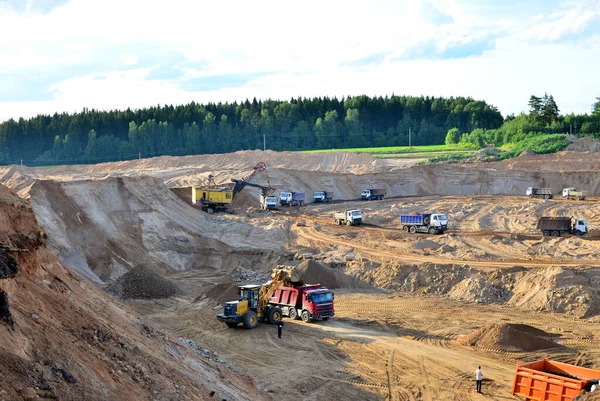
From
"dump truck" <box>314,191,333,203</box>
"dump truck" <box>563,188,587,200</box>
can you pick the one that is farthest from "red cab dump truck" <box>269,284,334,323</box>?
"dump truck" <box>563,188,587,200</box>

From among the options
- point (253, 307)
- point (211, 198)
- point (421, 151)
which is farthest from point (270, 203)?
point (421, 151)

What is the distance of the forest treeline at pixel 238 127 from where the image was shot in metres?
121

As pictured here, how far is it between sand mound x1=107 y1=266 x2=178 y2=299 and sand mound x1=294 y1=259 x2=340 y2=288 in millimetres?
6307

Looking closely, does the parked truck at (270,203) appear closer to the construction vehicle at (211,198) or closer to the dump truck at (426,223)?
the construction vehicle at (211,198)

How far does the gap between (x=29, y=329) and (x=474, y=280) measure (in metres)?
24.0

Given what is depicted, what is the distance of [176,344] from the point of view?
63.6 feet

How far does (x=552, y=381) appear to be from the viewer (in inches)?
672

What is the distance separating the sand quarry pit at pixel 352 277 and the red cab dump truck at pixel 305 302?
0.59 metres

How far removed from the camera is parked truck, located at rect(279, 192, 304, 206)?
67438 millimetres

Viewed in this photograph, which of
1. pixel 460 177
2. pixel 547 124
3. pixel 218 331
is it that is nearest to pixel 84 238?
pixel 218 331

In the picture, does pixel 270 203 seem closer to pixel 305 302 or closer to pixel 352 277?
pixel 352 277

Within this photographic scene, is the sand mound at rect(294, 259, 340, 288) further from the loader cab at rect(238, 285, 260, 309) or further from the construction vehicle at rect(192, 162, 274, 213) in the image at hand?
the construction vehicle at rect(192, 162, 274, 213)

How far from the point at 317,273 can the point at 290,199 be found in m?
32.8

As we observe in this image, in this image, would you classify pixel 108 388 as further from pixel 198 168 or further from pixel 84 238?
pixel 198 168
